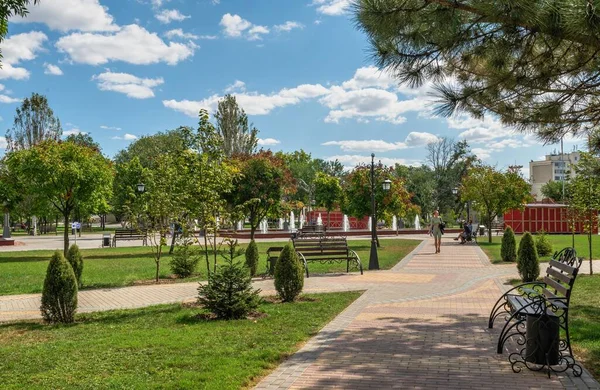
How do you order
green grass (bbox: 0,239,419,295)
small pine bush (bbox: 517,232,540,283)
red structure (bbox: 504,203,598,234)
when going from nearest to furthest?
small pine bush (bbox: 517,232,540,283) → green grass (bbox: 0,239,419,295) → red structure (bbox: 504,203,598,234)

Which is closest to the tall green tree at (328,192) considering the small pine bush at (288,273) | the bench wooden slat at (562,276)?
the small pine bush at (288,273)

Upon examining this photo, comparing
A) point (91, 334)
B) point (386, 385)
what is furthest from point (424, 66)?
point (91, 334)

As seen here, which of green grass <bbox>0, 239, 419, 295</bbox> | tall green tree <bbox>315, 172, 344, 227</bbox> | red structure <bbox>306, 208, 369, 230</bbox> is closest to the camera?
green grass <bbox>0, 239, 419, 295</bbox>

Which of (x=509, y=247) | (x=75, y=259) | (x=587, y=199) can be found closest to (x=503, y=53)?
(x=587, y=199)

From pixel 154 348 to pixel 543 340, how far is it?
4412 millimetres

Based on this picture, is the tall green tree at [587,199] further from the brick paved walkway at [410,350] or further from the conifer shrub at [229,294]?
the conifer shrub at [229,294]

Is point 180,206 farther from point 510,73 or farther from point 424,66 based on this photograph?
point 510,73

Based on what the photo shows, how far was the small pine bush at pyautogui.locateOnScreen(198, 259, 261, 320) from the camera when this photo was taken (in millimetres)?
8203

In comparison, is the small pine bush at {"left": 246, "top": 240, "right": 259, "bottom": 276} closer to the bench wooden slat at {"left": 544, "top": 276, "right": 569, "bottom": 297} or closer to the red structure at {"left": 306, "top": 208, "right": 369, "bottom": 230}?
the bench wooden slat at {"left": 544, "top": 276, "right": 569, "bottom": 297}

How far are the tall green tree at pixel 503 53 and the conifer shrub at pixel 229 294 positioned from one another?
4.07 meters

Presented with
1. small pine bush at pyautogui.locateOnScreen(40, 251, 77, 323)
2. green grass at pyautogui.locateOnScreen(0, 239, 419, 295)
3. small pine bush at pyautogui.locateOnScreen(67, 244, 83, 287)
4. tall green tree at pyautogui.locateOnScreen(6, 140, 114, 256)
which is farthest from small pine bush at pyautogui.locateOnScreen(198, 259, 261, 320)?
tall green tree at pyautogui.locateOnScreen(6, 140, 114, 256)

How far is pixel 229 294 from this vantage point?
326 inches

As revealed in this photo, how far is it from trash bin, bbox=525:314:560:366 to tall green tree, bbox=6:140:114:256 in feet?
58.5

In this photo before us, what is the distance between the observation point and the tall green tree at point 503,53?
5262 millimetres
